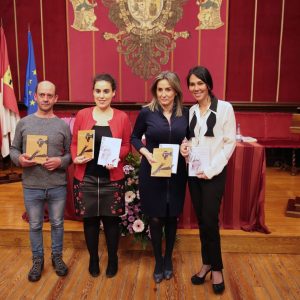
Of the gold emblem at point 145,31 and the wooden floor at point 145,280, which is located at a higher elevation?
the gold emblem at point 145,31

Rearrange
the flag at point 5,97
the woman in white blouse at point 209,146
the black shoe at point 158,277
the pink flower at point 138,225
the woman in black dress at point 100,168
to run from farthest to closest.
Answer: the flag at point 5,97 < the pink flower at point 138,225 < the black shoe at point 158,277 < the woman in black dress at point 100,168 < the woman in white blouse at point 209,146

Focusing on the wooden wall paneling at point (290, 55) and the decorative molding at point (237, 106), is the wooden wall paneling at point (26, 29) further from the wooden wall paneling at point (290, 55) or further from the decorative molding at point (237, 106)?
the wooden wall paneling at point (290, 55)

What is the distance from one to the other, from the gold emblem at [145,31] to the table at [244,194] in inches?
116

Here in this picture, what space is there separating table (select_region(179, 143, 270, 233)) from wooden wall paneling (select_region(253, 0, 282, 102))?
2.79m

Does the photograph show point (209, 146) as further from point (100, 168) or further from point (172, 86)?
point (100, 168)

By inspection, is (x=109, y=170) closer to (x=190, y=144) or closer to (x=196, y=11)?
(x=190, y=144)

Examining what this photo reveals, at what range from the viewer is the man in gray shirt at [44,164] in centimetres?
244

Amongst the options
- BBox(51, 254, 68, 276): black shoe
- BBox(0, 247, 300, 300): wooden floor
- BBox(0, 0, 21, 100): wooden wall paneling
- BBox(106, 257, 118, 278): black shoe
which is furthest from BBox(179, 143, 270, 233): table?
BBox(0, 0, 21, 100): wooden wall paneling

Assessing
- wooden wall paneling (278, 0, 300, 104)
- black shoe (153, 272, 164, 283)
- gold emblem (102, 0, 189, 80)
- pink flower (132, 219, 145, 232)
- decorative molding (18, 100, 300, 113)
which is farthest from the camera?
decorative molding (18, 100, 300, 113)

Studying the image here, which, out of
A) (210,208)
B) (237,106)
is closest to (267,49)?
(237,106)

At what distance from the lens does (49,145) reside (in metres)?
2.47

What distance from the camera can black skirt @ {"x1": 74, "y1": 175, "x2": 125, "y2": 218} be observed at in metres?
2.47

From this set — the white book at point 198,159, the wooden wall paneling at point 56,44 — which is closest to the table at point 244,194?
the white book at point 198,159

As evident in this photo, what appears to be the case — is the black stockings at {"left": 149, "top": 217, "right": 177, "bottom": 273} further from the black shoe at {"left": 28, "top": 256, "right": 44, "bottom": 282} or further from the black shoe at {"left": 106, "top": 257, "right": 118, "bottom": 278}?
the black shoe at {"left": 28, "top": 256, "right": 44, "bottom": 282}
